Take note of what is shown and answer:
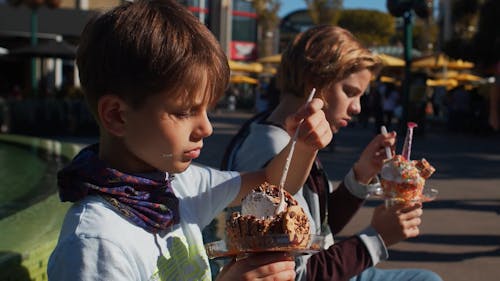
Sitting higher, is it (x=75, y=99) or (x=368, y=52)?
(x=368, y=52)

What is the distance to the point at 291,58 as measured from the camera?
2895mm

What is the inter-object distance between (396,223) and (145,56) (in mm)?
1172

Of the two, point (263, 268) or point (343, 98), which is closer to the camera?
point (263, 268)

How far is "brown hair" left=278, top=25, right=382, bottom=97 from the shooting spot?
9.09 feet

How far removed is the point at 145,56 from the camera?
1.60 meters

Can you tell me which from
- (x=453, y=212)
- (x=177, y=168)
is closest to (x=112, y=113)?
(x=177, y=168)

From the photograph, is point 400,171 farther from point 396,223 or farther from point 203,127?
point 203,127

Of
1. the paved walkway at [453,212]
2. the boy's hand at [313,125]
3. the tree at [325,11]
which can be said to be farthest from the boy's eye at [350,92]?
the tree at [325,11]

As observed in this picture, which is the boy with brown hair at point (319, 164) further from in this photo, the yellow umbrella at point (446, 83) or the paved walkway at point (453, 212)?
the yellow umbrella at point (446, 83)

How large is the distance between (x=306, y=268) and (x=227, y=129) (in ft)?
65.8

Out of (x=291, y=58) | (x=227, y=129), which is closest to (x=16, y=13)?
(x=227, y=129)

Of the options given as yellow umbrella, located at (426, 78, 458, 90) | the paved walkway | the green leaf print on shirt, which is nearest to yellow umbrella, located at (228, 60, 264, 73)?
yellow umbrella, located at (426, 78, 458, 90)

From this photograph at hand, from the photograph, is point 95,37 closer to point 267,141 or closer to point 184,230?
point 184,230

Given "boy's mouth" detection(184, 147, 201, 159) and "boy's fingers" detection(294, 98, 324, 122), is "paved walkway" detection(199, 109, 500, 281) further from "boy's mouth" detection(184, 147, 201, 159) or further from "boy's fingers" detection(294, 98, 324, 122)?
"boy's mouth" detection(184, 147, 201, 159)
